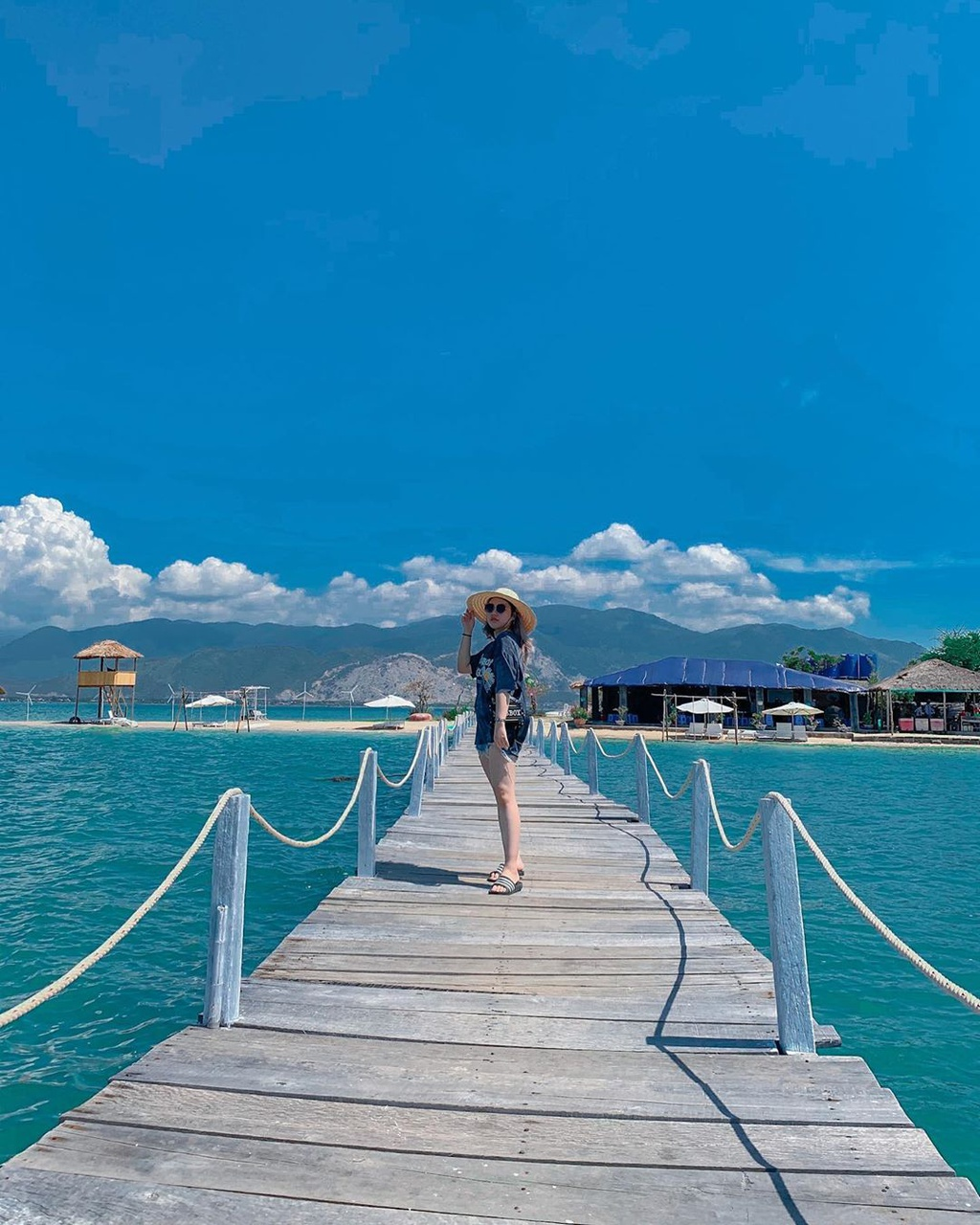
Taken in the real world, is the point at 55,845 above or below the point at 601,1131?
below

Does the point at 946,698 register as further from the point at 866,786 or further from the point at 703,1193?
the point at 703,1193

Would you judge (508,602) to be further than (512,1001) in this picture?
Yes

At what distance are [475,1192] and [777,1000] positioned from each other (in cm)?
160

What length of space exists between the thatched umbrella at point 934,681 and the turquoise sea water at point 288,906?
21923 mm

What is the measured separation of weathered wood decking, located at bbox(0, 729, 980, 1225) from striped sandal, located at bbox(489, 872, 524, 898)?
0.88 meters

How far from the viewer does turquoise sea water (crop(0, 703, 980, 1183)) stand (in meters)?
4.78

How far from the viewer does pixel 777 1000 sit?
3045mm

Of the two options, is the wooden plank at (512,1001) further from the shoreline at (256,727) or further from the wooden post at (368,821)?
the shoreline at (256,727)

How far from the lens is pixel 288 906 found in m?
8.33

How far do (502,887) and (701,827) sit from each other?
5.09 ft

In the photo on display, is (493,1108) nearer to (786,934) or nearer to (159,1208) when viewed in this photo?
(159,1208)

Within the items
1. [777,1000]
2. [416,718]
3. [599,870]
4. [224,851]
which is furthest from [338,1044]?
[416,718]

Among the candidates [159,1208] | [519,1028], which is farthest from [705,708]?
[159,1208]

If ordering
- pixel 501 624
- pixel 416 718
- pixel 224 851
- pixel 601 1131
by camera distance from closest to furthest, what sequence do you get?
pixel 601 1131, pixel 224 851, pixel 501 624, pixel 416 718
